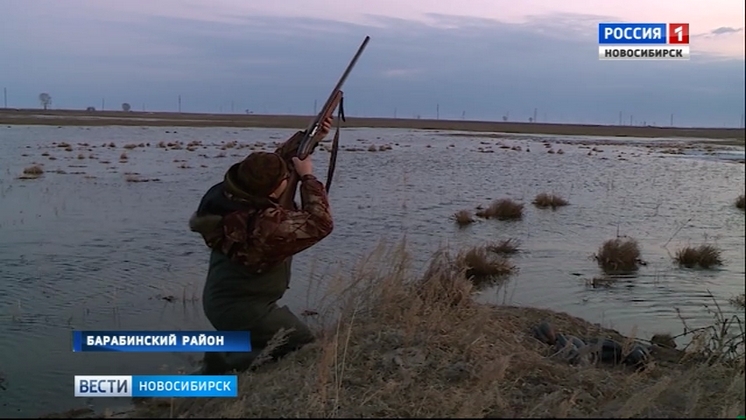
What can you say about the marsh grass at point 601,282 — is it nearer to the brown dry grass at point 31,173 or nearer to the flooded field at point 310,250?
the flooded field at point 310,250

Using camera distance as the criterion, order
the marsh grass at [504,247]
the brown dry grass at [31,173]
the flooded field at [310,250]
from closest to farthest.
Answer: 1. the flooded field at [310,250]
2. the marsh grass at [504,247]
3. the brown dry grass at [31,173]

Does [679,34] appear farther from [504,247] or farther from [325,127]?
[504,247]

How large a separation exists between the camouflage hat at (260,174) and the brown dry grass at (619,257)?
792cm

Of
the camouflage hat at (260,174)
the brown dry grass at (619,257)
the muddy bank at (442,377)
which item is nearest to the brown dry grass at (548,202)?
the brown dry grass at (619,257)

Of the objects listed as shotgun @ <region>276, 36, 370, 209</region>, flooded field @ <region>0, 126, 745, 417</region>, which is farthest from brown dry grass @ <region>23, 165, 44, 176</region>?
shotgun @ <region>276, 36, 370, 209</region>

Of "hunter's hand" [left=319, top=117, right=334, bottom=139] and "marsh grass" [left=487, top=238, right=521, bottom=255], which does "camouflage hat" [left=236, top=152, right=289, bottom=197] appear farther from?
"marsh grass" [left=487, top=238, right=521, bottom=255]

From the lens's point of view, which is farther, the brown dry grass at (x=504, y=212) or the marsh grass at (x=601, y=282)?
the brown dry grass at (x=504, y=212)

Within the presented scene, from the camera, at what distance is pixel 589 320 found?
8.64m

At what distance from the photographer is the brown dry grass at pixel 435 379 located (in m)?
4.30

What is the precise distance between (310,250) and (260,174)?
7.40 m

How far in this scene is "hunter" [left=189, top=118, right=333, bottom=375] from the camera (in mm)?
4824

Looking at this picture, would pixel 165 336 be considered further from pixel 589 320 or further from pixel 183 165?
pixel 183 165

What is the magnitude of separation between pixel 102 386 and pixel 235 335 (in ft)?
3.82

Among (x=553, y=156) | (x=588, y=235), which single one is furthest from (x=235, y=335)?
(x=553, y=156)
